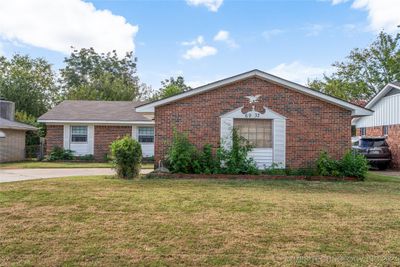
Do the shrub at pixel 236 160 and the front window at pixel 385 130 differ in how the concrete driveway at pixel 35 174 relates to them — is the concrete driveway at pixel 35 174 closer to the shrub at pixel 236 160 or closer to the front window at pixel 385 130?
the shrub at pixel 236 160

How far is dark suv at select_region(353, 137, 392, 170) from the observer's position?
18.4 m

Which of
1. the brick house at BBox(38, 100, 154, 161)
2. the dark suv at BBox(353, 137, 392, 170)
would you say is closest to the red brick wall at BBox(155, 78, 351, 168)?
the dark suv at BBox(353, 137, 392, 170)

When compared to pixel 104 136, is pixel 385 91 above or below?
above

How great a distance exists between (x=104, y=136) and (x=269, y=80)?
40.3 ft

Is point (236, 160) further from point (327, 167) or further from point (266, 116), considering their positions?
point (327, 167)

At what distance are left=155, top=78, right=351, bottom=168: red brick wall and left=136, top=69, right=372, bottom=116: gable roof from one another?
0.21 meters

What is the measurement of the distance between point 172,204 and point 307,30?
13.1 m

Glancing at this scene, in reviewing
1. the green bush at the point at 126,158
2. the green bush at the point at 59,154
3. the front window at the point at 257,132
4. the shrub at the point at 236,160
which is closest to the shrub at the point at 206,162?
the shrub at the point at 236,160

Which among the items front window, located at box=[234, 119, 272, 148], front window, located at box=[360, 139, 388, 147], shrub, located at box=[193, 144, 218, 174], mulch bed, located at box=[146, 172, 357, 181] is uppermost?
front window, located at box=[234, 119, 272, 148]

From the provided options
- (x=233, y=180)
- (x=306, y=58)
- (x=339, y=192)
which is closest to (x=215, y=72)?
(x=306, y=58)

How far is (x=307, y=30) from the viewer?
17.5 m

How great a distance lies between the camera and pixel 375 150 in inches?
726

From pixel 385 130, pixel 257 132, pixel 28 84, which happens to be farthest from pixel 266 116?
pixel 28 84

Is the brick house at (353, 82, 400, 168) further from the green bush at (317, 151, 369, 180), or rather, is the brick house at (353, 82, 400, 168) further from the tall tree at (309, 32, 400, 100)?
the tall tree at (309, 32, 400, 100)
